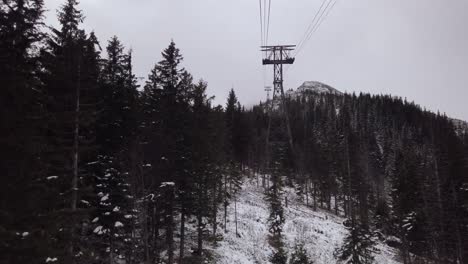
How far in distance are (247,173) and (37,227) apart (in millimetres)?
56288

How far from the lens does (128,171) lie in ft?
73.6

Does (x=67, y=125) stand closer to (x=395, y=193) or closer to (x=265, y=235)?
(x=265, y=235)

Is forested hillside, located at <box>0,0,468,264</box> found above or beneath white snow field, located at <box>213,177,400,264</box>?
above

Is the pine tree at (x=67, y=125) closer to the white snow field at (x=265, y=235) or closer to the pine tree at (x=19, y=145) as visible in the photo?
the pine tree at (x=19, y=145)

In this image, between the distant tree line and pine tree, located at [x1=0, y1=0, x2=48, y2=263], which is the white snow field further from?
pine tree, located at [x1=0, y1=0, x2=48, y2=263]

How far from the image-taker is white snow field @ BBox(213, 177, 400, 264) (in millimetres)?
33625

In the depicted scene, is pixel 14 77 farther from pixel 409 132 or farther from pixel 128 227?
pixel 409 132

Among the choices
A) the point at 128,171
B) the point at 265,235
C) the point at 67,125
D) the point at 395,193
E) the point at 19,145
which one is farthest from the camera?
the point at 395,193

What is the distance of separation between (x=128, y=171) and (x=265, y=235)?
21.1m

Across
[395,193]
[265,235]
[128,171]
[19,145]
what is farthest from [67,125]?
[395,193]

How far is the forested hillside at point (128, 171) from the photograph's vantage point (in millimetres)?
11562

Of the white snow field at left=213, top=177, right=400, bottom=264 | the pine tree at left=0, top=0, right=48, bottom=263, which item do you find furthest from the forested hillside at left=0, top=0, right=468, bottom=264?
the white snow field at left=213, top=177, right=400, bottom=264

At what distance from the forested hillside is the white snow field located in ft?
3.94

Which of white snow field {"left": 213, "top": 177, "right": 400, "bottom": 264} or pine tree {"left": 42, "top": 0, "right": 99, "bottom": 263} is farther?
white snow field {"left": 213, "top": 177, "right": 400, "bottom": 264}
